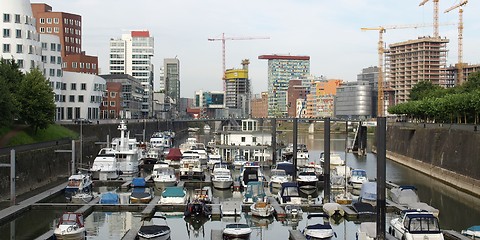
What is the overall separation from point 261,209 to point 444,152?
119 ft

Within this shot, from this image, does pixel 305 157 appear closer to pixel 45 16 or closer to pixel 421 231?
pixel 421 231

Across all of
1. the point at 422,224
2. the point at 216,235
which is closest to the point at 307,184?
the point at 216,235

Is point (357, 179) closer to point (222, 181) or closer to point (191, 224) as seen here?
point (222, 181)

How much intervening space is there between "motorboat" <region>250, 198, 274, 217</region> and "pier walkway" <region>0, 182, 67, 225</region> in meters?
16.7

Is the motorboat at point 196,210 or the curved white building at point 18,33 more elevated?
the curved white building at point 18,33

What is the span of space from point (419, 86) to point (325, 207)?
455ft

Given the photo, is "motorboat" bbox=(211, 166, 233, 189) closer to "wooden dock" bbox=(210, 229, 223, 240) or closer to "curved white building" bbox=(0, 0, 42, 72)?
"wooden dock" bbox=(210, 229, 223, 240)

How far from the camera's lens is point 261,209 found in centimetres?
4475

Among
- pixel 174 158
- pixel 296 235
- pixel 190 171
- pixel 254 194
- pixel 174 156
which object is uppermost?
pixel 174 156

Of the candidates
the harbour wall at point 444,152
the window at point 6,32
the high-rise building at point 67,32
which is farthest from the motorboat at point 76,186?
the high-rise building at point 67,32

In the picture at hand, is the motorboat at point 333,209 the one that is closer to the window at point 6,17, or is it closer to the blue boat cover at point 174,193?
the blue boat cover at point 174,193

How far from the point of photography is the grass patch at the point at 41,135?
6188 cm

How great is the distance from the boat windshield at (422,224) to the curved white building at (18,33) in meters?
69.3

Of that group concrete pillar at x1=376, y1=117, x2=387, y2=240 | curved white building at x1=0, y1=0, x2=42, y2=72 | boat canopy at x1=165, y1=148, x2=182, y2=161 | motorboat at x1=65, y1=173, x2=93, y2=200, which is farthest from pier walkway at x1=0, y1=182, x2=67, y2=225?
curved white building at x1=0, y1=0, x2=42, y2=72
